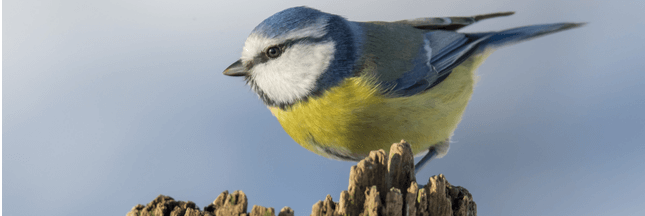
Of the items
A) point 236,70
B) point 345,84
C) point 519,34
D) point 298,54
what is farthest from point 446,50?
point 236,70

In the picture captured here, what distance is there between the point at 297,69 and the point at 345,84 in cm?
20

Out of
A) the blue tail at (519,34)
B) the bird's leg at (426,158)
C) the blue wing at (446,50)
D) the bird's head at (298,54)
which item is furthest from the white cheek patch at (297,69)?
the blue tail at (519,34)

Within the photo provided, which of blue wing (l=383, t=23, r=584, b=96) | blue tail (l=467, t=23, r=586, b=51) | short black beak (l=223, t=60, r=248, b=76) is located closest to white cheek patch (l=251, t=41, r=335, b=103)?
short black beak (l=223, t=60, r=248, b=76)

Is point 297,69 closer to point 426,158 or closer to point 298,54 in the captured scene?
point 298,54

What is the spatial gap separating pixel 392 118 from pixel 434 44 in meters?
0.56

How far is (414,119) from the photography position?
178cm

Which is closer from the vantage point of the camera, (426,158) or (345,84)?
(345,84)

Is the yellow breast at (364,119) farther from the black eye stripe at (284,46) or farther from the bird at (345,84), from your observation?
the black eye stripe at (284,46)

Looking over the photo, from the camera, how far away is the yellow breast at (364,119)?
170cm

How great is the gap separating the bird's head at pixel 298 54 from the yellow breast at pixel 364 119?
0.05 metres

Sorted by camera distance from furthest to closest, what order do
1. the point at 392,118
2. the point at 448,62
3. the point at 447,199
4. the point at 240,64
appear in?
the point at 448,62 → the point at 240,64 → the point at 392,118 → the point at 447,199

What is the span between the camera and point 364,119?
1701 millimetres

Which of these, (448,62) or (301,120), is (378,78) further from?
(448,62)

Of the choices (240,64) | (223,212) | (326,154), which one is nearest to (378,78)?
(326,154)
